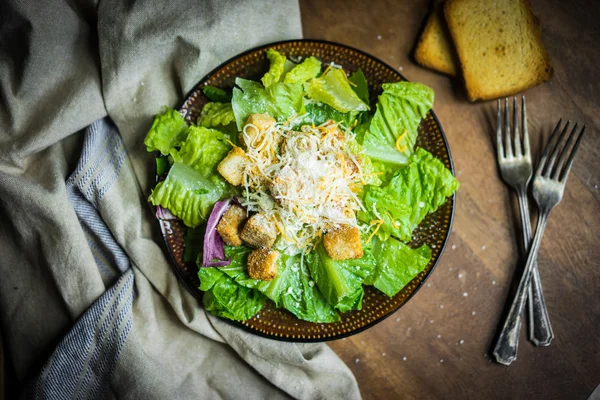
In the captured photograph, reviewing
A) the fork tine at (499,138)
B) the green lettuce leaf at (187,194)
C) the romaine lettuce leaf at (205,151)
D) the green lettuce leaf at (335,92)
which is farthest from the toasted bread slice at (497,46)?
the green lettuce leaf at (187,194)

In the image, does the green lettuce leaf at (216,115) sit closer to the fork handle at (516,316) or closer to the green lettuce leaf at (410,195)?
the green lettuce leaf at (410,195)

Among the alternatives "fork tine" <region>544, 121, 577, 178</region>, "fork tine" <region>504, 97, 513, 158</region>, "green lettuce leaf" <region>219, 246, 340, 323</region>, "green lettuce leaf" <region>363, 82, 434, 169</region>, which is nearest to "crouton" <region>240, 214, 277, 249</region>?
"green lettuce leaf" <region>219, 246, 340, 323</region>

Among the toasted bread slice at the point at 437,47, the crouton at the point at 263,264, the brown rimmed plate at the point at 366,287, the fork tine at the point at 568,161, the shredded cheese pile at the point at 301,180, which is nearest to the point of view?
the shredded cheese pile at the point at 301,180

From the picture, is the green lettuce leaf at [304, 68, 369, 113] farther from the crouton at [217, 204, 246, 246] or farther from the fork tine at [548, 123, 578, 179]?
the fork tine at [548, 123, 578, 179]

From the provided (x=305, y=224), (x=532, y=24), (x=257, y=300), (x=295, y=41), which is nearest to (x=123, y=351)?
(x=257, y=300)

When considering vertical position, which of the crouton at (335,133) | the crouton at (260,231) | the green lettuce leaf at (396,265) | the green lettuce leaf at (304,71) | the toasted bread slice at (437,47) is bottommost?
the green lettuce leaf at (396,265)

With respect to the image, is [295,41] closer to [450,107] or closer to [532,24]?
[450,107]

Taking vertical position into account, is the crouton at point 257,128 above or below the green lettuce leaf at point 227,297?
above
